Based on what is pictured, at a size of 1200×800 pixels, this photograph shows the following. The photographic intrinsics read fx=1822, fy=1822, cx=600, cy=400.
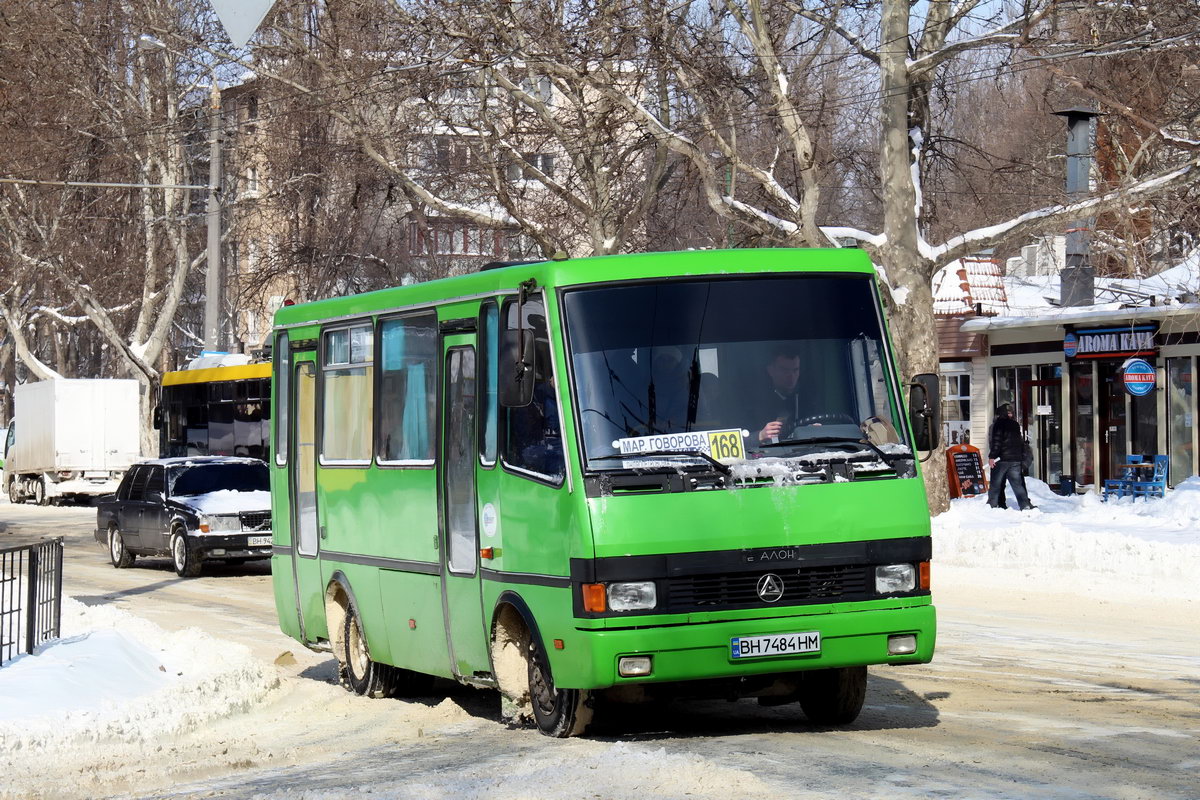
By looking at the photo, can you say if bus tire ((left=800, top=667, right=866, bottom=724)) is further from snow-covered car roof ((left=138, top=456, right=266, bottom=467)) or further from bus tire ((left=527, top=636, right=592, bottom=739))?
snow-covered car roof ((left=138, top=456, right=266, bottom=467))

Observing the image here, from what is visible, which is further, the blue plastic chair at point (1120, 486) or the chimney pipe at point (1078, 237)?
the chimney pipe at point (1078, 237)

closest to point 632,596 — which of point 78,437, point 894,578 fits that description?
point 894,578

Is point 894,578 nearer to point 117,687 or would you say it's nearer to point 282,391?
point 117,687

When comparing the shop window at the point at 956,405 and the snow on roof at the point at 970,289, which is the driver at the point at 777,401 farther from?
the shop window at the point at 956,405

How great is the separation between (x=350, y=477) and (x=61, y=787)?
3.56 metres

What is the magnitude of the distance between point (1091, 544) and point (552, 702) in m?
12.3

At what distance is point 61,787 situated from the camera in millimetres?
8844

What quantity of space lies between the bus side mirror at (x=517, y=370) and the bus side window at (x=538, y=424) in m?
0.09

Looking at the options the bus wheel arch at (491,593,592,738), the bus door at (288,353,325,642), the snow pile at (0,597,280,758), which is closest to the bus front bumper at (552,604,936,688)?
the bus wheel arch at (491,593,592,738)

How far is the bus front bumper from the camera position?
869cm

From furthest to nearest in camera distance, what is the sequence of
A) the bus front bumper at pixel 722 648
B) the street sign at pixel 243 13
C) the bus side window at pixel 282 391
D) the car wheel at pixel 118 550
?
the car wheel at pixel 118 550 → the street sign at pixel 243 13 → the bus side window at pixel 282 391 → the bus front bumper at pixel 722 648

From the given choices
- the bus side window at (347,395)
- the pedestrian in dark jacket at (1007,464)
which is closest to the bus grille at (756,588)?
the bus side window at (347,395)

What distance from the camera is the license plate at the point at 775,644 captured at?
877cm

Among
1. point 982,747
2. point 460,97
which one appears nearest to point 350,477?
point 982,747
